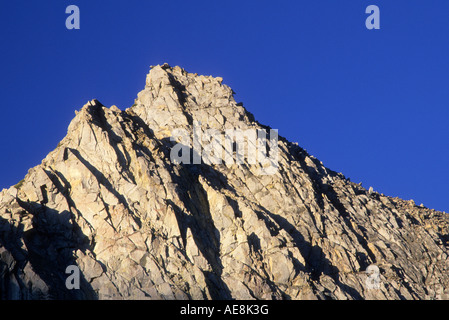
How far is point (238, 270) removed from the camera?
9331 centimetres

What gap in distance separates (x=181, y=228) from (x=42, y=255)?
1687 cm

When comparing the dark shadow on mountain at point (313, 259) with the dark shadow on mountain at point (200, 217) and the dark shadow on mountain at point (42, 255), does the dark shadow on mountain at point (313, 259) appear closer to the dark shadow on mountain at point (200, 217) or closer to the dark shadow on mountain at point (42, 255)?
the dark shadow on mountain at point (200, 217)

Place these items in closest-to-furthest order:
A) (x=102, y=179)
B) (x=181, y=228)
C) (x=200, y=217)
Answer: (x=181, y=228), (x=102, y=179), (x=200, y=217)

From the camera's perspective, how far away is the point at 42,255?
8831 cm

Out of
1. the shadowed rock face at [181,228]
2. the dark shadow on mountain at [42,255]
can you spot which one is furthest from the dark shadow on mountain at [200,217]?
the dark shadow on mountain at [42,255]

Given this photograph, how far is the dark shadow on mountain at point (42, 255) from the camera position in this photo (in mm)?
81688

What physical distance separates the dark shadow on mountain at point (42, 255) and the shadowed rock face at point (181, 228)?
0.41 feet

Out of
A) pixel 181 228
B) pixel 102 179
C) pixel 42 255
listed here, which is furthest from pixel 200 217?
pixel 42 255

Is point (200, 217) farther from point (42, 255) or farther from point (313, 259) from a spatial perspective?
point (42, 255)

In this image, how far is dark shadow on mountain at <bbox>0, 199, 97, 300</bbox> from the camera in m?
81.7
